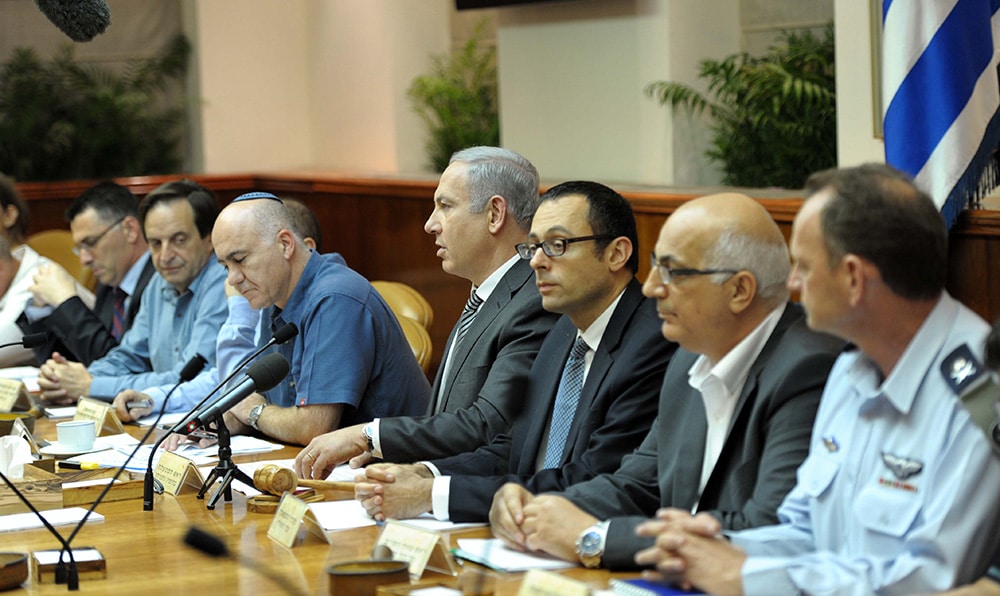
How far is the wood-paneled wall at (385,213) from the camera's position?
4902 millimetres

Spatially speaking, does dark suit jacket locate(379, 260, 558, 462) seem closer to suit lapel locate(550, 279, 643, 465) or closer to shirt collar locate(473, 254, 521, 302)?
shirt collar locate(473, 254, 521, 302)

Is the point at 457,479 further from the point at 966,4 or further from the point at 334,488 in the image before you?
the point at 966,4

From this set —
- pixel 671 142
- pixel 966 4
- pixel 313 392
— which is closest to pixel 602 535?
pixel 313 392

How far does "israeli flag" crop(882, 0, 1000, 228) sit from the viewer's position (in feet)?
10.5

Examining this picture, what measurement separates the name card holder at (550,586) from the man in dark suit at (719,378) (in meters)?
0.33

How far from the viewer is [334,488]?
9.23 feet

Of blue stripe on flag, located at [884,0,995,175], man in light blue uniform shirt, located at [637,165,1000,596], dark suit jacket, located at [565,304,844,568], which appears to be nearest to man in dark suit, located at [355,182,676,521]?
dark suit jacket, located at [565,304,844,568]

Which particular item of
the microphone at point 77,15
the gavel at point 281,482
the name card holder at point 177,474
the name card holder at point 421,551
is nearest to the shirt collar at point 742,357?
the name card holder at point 421,551

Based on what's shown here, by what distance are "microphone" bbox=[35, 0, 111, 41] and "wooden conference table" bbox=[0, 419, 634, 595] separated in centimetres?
103

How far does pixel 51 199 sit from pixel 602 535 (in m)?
7.14

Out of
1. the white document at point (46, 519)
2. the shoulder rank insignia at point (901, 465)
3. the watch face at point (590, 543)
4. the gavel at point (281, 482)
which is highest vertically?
the shoulder rank insignia at point (901, 465)

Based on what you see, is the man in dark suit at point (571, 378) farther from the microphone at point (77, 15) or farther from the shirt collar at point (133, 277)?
the shirt collar at point (133, 277)

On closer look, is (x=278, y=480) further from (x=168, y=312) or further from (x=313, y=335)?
(x=168, y=312)

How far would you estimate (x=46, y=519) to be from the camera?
279 centimetres
